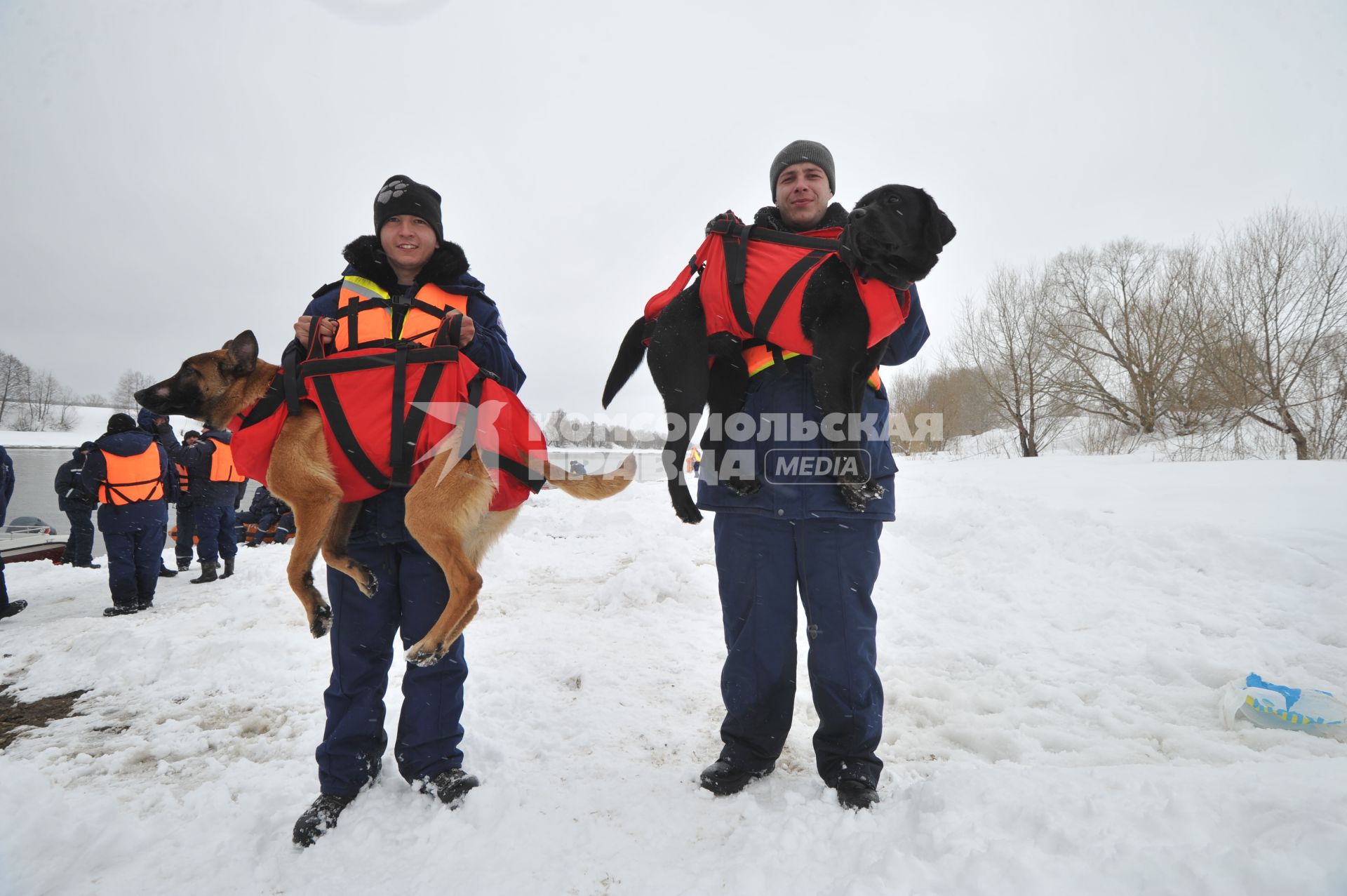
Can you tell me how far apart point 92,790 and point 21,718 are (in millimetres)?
1551

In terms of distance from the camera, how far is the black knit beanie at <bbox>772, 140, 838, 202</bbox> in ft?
8.41

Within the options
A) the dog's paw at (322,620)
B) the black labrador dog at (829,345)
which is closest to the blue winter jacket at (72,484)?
the dog's paw at (322,620)

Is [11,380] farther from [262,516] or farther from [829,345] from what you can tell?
[829,345]

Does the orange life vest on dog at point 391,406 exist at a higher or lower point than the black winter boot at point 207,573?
higher

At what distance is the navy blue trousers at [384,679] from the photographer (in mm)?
2229

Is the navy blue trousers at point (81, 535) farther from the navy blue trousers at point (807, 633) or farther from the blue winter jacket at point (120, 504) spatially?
the navy blue trousers at point (807, 633)

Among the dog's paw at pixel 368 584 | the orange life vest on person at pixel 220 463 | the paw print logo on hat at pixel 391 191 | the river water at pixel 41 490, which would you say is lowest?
the river water at pixel 41 490

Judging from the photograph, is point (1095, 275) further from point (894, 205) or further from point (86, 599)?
point (86, 599)

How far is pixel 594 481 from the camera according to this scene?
2.46m

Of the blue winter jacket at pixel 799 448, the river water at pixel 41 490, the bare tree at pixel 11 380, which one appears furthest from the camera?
the bare tree at pixel 11 380

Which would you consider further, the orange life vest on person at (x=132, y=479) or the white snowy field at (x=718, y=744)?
the orange life vest on person at (x=132, y=479)

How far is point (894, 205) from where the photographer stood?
1937mm

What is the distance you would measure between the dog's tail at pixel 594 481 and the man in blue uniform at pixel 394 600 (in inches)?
19.7

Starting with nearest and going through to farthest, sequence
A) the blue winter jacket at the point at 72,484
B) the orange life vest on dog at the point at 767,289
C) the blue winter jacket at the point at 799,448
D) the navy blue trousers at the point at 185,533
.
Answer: the orange life vest on dog at the point at 767,289 → the blue winter jacket at the point at 799,448 → the blue winter jacket at the point at 72,484 → the navy blue trousers at the point at 185,533
